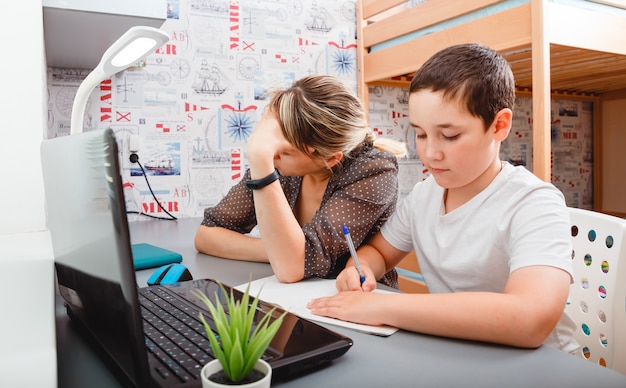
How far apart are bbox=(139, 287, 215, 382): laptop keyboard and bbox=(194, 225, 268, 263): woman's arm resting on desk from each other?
0.33 metres

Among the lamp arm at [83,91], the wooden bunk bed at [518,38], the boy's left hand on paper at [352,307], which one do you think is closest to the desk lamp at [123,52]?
the lamp arm at [83,91]

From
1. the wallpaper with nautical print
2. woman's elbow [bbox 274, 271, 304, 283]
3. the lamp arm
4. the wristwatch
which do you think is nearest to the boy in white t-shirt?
woman's elbow [bbox 274, 271, 304, 283]

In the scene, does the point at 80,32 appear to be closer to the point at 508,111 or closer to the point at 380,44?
the point at 508,111

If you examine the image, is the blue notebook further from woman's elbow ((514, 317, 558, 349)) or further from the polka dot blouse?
woman's elbow ((514, 317, 558, 349))

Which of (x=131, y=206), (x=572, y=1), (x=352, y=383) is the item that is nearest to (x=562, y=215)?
(x=352, y=383)

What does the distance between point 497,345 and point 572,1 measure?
1.41m

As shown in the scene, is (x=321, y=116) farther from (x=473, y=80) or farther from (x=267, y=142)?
(x=473, y=80)

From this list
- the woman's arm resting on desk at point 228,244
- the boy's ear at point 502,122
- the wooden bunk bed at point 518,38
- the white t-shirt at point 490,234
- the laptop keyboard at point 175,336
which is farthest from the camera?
the wooden bunk bed at point 518,38

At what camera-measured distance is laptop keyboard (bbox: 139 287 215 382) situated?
43cm

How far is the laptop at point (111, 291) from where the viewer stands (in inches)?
13.1

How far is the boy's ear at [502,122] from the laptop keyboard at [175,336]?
1.70 feet

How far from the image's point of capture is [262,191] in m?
0.86

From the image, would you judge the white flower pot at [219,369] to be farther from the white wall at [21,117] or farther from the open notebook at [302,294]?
the white wall at [21,117]

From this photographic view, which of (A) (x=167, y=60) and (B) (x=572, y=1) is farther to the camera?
(A) (x=167, y=60)
